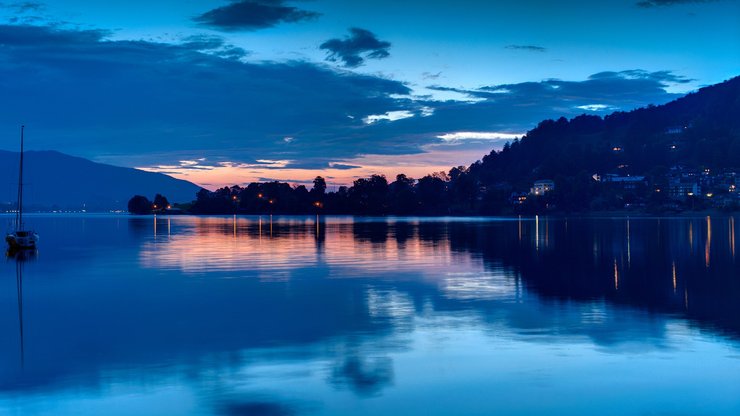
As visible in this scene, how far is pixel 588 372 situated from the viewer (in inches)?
558

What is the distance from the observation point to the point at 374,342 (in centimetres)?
1734

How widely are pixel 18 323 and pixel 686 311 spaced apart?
2033 centimetres

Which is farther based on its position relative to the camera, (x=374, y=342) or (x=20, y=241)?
(x=20, y=241)

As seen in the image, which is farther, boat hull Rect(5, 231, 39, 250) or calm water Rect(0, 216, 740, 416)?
boat hull Rect(5, 231, 39, 250)

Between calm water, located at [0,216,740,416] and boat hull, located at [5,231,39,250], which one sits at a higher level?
boat hull, located at [5,231,39,250]

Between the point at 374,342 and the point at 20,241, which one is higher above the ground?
the point at 20,241

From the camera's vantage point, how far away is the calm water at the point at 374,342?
12398mm

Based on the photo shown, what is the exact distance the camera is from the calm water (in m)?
12.4

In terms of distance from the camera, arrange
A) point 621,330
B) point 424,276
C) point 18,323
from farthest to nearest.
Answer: point 424,276 < point 18,323 < point 621,330

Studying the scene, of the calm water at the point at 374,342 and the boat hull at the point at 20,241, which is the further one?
the boat hull at the point at 20,241

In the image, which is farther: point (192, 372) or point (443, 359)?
point (443, 359)

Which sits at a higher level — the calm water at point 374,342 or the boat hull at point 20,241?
the boat hull at point 20,241

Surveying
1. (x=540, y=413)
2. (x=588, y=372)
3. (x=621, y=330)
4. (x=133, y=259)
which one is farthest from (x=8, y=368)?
(x=133, y=259)

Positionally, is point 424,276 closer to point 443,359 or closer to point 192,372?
point 443,359
